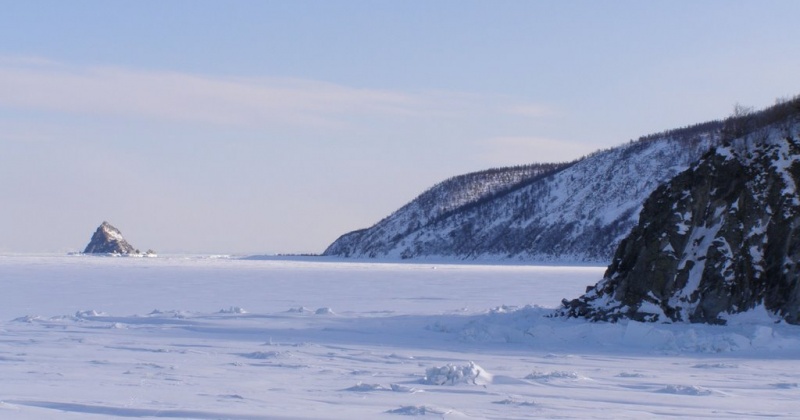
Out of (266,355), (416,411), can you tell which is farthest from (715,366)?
(266,355)

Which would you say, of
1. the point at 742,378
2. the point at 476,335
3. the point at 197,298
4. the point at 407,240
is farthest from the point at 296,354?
the point at 407,240

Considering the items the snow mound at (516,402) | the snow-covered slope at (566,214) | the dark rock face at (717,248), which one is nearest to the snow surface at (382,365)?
the snow mound at (516,402)

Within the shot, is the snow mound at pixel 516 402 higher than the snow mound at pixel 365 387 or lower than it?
higher

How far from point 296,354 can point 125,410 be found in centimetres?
Answer: 620

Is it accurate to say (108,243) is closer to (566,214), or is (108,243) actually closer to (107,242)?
(107,242)

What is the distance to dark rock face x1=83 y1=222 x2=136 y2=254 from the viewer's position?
440 ft

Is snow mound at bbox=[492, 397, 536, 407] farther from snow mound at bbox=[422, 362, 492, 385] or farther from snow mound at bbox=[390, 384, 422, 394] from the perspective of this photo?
snow mound at bbox=[422, 362, 492, 385]

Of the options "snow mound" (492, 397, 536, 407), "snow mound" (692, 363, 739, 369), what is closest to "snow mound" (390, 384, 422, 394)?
"snow mound" (492, 397, 536, 407)

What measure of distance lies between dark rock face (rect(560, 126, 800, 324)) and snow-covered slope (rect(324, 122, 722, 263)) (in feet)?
258

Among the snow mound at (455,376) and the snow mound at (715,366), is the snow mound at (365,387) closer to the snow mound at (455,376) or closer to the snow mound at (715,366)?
the snow mound at (455,376)

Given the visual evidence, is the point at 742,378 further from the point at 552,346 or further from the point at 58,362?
the point at 58,362

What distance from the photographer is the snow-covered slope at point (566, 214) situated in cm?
11150

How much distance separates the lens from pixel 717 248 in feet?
64.6

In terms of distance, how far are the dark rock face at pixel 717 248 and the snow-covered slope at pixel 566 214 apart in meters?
78.7
